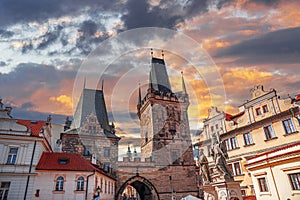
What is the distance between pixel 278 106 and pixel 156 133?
17.9 metres

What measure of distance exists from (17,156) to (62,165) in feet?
11.1

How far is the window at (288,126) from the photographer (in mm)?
15913

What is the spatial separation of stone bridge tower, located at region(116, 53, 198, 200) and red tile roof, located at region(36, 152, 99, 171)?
10.3m

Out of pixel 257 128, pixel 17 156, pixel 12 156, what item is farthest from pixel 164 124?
pixel 12 156

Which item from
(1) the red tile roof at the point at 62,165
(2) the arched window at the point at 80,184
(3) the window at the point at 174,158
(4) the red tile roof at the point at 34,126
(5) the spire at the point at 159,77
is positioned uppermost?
(5) the spire at the point at 159,77

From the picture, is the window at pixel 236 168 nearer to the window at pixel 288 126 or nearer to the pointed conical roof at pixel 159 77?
the window at pixel 288 126

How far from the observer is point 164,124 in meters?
32.6

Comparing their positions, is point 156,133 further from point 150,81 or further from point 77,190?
point 77,190

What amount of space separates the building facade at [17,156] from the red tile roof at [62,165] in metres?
0.64

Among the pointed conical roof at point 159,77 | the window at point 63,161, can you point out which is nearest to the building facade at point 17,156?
the window at point 63,161

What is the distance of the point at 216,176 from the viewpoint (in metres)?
9.09

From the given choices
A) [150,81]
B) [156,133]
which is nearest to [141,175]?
[156,133]

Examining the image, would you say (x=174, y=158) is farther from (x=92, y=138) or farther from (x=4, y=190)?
(x=4, y=190)

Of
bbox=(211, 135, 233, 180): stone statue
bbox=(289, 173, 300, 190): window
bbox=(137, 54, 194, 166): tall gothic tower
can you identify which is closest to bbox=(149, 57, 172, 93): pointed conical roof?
bbox=(137, 54, 194, 166): tall gothic tower
